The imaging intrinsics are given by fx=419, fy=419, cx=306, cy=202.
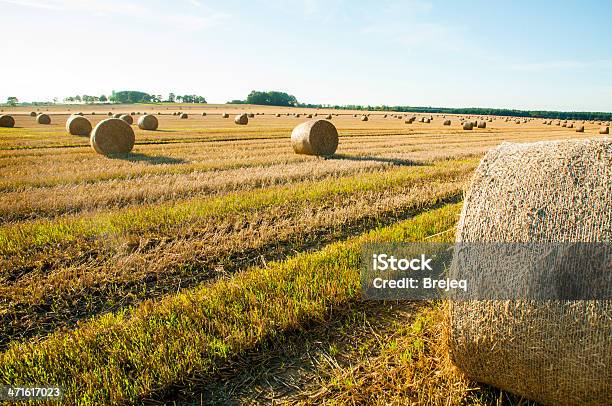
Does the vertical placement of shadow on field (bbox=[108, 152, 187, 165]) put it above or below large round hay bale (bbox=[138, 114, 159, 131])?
below

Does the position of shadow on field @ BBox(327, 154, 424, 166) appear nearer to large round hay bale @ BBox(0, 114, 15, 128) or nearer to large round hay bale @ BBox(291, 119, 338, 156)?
large round hay bale @ BBox(291, 119, 338, 156)

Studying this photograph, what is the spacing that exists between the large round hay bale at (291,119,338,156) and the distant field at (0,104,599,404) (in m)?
5.91

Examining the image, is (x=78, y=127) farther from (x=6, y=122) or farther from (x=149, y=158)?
(x=149, y=158)

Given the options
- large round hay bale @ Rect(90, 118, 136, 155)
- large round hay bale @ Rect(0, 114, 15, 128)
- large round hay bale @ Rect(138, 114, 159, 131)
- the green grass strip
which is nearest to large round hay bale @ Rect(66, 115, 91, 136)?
large round hay bale @ Rect(138, 114, 159, 131)

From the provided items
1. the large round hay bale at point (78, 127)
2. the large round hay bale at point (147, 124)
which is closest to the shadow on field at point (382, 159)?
the large round hay bale at point (78, 127)

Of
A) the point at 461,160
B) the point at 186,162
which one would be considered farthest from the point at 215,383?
the point at 461,160

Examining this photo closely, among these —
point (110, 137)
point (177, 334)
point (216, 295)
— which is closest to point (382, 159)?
point (110, 137)

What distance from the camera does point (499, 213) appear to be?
296cm

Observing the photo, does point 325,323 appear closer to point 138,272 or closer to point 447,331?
point 447,331

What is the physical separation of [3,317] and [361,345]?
12.1ft

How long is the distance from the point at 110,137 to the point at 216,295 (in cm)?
1455

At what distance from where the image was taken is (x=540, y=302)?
2627mm

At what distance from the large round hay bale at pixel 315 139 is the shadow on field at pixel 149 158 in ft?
15.0

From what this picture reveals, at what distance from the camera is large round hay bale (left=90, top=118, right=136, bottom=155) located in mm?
16672
